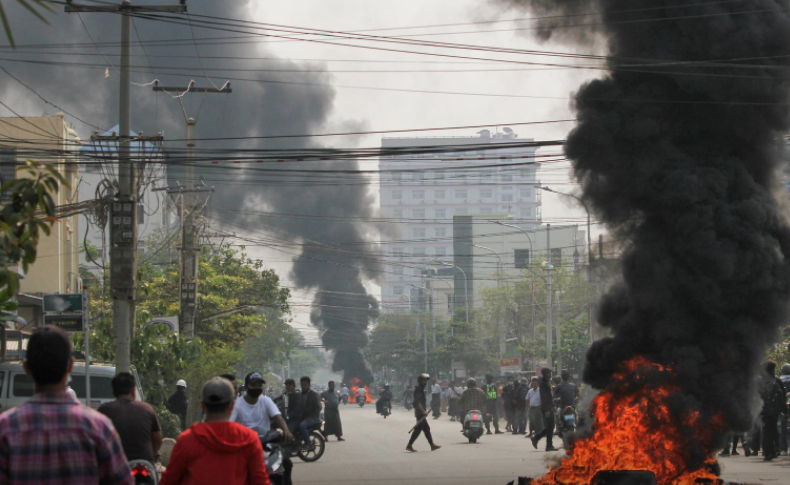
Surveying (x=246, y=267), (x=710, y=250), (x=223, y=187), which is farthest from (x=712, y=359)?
(x=223, y=187)

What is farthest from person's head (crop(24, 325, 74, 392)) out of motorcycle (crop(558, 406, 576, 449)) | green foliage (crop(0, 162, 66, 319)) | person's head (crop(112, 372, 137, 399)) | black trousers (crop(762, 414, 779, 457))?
motorcycle (crop(558, 406, 576, 449))

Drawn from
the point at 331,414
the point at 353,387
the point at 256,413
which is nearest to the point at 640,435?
the point at 256,413

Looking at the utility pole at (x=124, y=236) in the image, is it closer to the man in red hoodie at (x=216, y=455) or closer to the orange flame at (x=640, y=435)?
the orange flame at (x=640, y=435)

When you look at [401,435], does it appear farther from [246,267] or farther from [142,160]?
[246,267]

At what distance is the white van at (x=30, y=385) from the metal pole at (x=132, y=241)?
33.2 inches

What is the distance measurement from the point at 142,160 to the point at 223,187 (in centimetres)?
3700

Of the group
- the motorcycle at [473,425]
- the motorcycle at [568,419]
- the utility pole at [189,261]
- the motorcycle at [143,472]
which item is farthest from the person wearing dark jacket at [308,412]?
the motorcycle at [143,472]

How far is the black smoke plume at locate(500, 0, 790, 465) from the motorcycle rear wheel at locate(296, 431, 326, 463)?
6230mm

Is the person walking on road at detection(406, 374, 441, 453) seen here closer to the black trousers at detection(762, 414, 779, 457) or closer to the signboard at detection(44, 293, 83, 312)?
the black trousers at detection(762, 414, 779, 457)

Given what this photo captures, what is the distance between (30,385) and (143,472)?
10962 mm

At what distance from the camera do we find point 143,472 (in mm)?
6938

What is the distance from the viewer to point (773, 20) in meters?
13.9

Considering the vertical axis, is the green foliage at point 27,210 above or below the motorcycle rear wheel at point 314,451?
above

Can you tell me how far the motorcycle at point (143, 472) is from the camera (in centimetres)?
690
